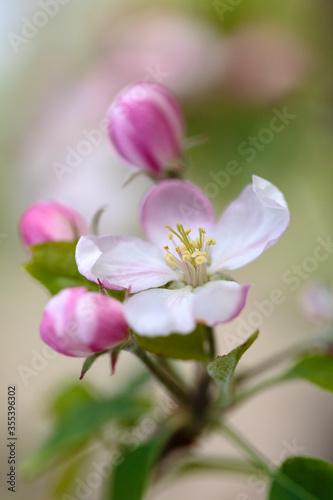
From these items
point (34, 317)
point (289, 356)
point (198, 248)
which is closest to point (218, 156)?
point (289, 356)

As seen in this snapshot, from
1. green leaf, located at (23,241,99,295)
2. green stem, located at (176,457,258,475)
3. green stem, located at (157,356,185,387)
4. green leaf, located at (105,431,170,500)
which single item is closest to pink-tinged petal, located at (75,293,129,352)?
green leaf, located at (23,241,99,295)

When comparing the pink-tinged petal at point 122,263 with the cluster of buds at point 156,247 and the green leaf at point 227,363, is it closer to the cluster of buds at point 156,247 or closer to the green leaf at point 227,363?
the cluster of buds at point 156,247

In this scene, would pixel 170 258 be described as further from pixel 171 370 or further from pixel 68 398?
pixel 68 398

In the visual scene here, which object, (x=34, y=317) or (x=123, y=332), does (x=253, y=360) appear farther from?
(x=123, y=332)

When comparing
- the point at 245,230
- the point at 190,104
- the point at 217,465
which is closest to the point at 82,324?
the point at 245,230

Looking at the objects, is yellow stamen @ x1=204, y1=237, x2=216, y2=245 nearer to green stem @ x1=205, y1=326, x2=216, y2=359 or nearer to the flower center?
the flower center
